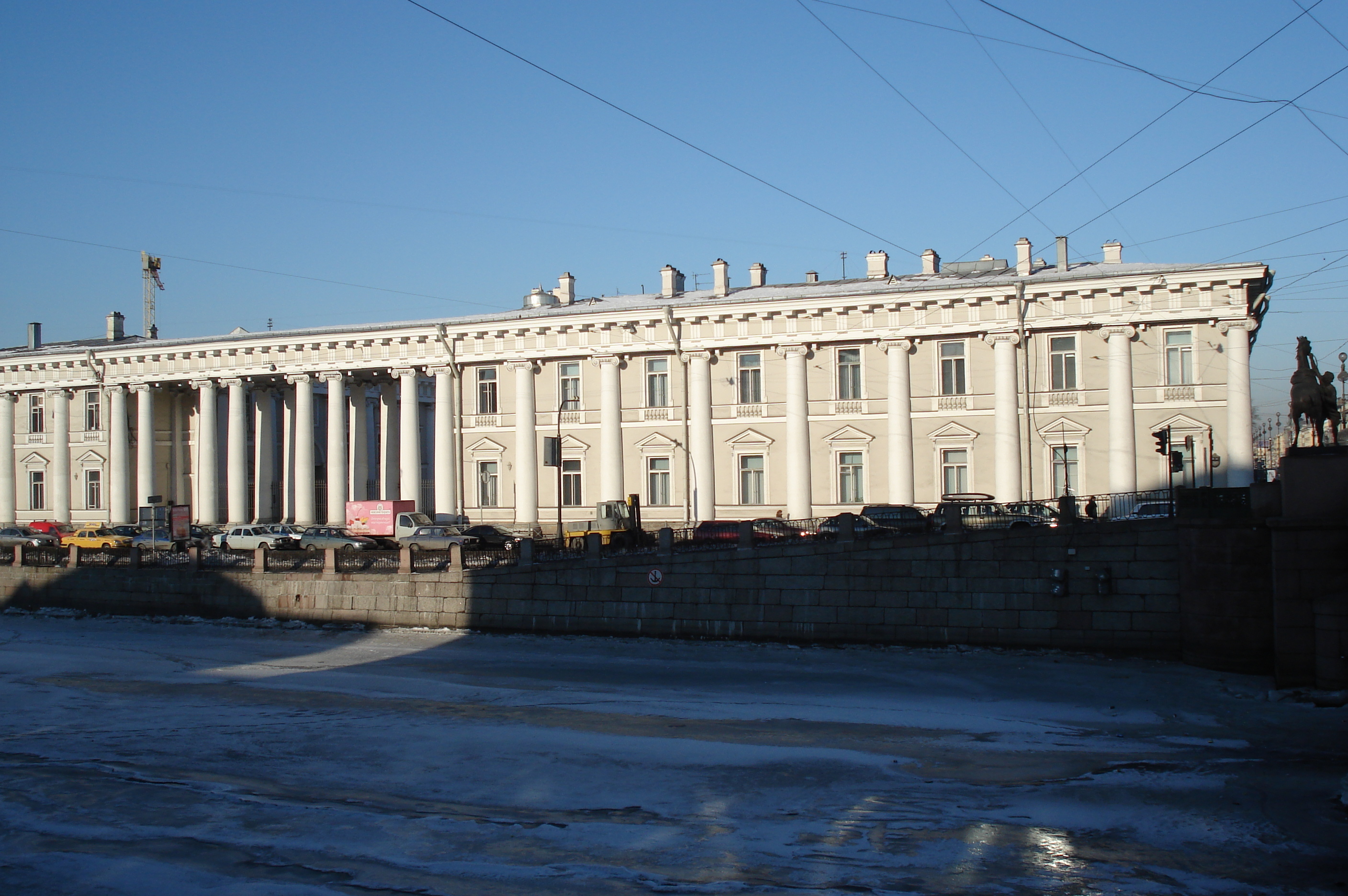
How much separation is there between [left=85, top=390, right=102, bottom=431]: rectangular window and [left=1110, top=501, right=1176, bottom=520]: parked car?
159ft

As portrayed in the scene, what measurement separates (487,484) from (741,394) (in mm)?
11365

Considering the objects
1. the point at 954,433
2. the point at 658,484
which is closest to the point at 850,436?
the point at 954,433

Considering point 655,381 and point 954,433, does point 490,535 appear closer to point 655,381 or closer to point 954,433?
point 655,381

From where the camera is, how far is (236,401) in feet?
160

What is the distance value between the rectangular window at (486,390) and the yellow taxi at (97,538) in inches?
589

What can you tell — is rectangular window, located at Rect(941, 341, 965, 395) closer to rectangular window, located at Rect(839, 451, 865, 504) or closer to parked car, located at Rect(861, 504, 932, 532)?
rectangular window, located at Rect(839, 451, 865, 504)

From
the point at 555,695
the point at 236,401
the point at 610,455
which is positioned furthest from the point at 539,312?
the point at 555,695

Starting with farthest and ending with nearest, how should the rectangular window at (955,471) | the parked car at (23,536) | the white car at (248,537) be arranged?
the parked car at (23,536)
the white car at (248,537)
the rectangular window at (955,471)

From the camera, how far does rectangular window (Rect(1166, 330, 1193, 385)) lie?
36.5m

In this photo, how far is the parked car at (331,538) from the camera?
38.8 m

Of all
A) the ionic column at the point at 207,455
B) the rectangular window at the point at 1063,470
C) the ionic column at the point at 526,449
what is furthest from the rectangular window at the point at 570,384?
the rectangular window at the point at 1063,470

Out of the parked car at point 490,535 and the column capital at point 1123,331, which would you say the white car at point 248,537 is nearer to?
the parked car at point 490,535

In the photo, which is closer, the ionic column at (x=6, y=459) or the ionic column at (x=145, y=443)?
the ionic column at (x=145, y=443)

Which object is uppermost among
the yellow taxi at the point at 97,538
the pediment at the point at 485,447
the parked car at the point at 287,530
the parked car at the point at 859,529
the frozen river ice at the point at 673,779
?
the pediment at the point at 485,447
